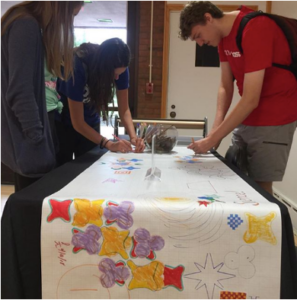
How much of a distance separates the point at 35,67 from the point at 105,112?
22.7 inches

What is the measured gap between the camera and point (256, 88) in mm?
1157

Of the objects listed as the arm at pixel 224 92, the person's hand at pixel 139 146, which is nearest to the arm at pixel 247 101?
the arm at pixel 224 92

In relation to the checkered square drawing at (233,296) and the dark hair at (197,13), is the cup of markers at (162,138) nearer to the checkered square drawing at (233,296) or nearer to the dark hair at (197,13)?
the dark hair at (197,13)

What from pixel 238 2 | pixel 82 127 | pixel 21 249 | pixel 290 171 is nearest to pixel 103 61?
pixel 82 127

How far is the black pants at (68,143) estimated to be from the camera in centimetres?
158

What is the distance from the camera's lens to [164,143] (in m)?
1.49

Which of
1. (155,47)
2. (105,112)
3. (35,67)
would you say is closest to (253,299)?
(35,67)

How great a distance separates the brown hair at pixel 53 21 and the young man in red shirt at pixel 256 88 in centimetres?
54

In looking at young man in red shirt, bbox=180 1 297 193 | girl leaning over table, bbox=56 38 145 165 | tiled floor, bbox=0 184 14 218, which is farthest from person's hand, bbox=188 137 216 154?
tiled floor, bbox=0 184 14 218

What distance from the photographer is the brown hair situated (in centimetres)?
96

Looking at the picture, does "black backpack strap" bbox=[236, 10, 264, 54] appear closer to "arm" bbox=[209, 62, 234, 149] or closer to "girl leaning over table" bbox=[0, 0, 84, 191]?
"arm" bbox=[209, 62, 234, 149]

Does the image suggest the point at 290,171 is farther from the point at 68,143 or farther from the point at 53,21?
the point at 53,21

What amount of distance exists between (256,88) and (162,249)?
74cm

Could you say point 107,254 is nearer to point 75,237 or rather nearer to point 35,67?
point 75,237
